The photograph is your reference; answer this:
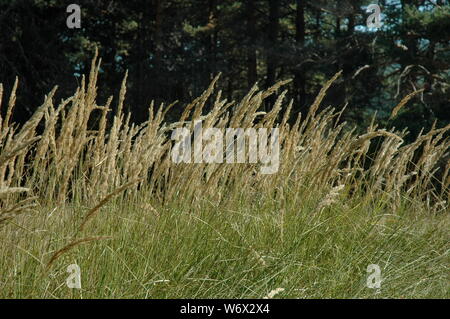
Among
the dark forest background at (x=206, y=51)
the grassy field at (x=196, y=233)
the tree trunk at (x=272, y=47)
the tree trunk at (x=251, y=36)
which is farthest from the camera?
the tree trunk at (x=251, y=36)

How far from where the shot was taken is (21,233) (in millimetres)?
2168

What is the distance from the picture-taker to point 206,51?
57.8ft

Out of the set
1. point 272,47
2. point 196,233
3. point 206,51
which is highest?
point 272,47

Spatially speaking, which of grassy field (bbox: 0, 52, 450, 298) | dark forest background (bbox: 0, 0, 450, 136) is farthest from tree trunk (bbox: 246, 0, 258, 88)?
grassy field (bbox: 0, 52, 450, 298)

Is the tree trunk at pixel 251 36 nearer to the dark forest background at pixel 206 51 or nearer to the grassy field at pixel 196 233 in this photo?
the dark forest background at pixel 206 51

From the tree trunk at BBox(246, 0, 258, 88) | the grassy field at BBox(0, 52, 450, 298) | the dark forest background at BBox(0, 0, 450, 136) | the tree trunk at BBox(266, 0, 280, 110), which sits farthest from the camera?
the tree trunk at BBox(246, 0, 258, 88)

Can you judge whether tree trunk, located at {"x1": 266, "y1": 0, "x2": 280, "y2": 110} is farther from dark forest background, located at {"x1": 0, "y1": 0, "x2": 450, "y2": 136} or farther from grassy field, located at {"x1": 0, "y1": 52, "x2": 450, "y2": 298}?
grassy field, located at {"x1": 0, "y1": 52, "x2": 450, "y2": 298}

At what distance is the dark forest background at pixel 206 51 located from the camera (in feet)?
43.0

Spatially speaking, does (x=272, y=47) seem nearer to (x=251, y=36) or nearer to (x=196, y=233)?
(x=251, y=36)

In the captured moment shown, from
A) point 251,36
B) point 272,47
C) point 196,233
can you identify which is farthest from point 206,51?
point 196,233

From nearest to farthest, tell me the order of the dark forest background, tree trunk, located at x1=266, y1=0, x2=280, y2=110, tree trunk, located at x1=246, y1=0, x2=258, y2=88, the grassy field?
the grassy field → the dark forest background → tree trunk, located at x1=266, y1=0, x2=280, y2=110 → tree trunk, located at x1=246, y1=0, x2=258, y2=88

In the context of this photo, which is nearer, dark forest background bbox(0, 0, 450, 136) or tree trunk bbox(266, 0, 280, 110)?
dark forest background bbox(0, 0, 450, 136)

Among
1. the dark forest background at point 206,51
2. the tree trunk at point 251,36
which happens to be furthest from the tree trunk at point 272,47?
the tree trunk at point 251,36

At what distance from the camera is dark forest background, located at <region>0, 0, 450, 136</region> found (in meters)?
13.1
